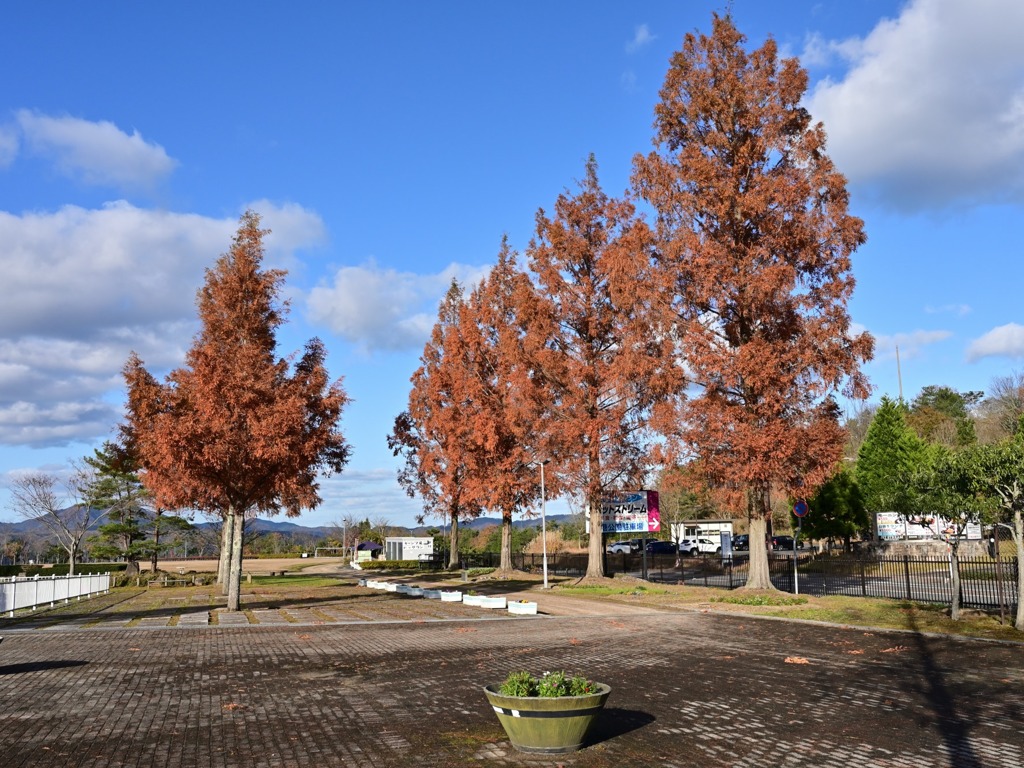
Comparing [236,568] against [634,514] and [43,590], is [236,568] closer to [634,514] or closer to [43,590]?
[43,590]

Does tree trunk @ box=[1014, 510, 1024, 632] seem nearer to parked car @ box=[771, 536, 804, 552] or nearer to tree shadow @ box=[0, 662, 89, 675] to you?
tree shadow @ box=[0, 662, 89, 675]

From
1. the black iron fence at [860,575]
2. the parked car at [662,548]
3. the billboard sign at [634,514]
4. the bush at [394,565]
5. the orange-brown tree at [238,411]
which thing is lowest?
the bush at [394,565]

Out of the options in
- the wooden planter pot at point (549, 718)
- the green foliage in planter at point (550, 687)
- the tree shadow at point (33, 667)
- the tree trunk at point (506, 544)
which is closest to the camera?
the wooden planter pot at point (549, 718)

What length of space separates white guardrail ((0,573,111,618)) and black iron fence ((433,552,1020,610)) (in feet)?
74.6

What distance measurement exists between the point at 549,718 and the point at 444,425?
35170mm

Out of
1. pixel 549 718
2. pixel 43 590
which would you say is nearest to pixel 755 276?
pixel 549 718

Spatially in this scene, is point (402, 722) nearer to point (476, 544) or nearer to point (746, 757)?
point (746, 757)

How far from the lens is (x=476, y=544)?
249 ft

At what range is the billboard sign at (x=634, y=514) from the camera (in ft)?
113

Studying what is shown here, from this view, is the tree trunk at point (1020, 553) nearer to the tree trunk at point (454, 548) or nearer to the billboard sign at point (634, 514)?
the billboard sign at point (634, 514)

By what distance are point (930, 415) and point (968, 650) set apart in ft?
231

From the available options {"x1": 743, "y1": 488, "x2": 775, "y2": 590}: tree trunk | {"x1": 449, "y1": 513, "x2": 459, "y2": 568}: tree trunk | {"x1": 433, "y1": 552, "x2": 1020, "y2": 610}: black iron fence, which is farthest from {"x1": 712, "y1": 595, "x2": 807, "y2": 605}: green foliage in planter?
{"x1": 449, "y1": 513, "x2": 459, "y2": 568}: tree trunk

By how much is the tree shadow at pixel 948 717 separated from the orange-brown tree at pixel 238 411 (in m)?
17.8

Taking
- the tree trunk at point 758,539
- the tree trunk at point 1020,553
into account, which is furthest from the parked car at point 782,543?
the tree trunk at point 1020,553
